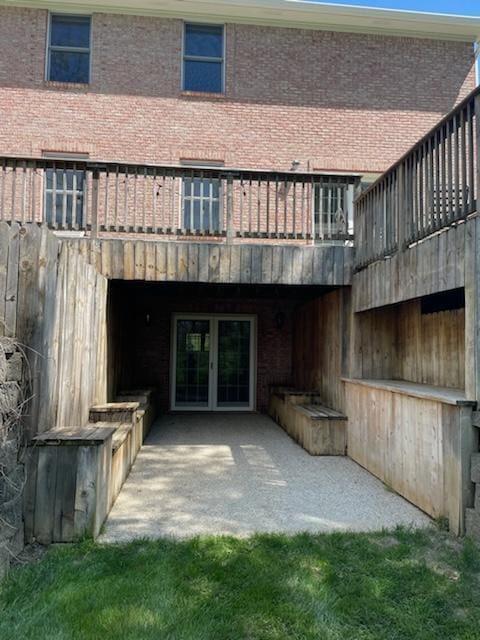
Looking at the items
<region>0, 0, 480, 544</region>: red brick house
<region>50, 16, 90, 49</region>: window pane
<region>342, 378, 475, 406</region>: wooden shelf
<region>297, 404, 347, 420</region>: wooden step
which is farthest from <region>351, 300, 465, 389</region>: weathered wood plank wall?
<region>50, 16, 90, 49</region>: window pane

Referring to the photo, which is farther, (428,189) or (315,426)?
(315,426)

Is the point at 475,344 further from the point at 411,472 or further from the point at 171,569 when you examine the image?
the point at 171,569

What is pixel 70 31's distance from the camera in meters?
9.51

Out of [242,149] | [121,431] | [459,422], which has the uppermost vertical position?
[242,149]

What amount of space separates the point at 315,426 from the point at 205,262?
2615 millimetres

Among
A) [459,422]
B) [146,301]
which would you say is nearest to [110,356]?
[146,301]

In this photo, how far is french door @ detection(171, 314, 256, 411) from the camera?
960cm

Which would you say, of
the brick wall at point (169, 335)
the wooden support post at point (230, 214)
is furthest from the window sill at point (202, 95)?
the wooden support post at point (230, 214)

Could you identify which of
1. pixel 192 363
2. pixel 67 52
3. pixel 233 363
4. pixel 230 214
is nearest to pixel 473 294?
pixel 230 214

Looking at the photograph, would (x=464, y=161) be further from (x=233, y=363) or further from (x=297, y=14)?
(x=297, y=14)

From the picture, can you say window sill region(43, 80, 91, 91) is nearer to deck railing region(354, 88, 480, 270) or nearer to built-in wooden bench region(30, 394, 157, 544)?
deck railing region(354, 88, 480, 270)

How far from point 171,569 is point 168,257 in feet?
12.5

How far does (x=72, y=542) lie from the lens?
3227 millimetres

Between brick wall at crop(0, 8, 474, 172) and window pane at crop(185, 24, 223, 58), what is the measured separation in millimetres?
245
